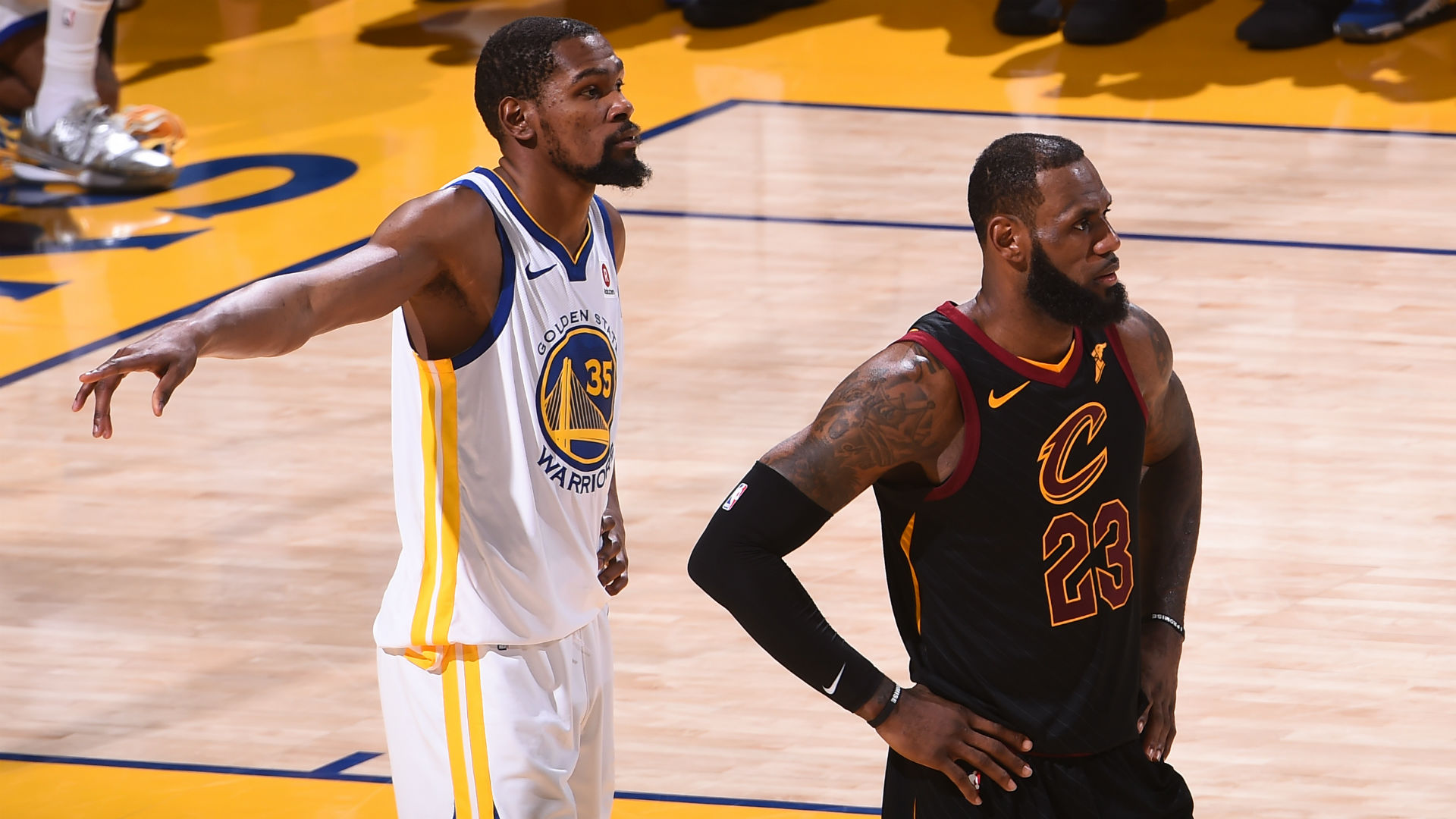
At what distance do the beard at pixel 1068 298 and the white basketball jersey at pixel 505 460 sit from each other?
0.74m

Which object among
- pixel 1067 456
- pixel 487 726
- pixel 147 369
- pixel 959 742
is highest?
pixel 147 369

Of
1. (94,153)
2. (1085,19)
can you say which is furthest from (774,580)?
(1085,19)

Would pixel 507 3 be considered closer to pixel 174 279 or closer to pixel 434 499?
pixel 174 279

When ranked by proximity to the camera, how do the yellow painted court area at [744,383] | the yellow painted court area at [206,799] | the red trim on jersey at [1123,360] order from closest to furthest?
the red trim on jersey at [1123,360] < the yellow painted court area at [206,799] < the yellow painted court area at [744,383]

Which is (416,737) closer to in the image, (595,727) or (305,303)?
(595,727)

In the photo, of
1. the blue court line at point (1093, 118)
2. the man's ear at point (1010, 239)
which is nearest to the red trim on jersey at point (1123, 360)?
the man's ear at point (1010, 239)

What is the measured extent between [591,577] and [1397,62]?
8.00m

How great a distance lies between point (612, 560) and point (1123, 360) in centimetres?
100

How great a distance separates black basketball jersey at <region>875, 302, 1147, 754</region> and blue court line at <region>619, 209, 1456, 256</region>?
16.3ft

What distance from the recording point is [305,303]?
8.54ft

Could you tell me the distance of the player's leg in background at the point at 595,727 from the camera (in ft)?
9.82

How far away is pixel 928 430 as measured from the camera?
250 centimetres

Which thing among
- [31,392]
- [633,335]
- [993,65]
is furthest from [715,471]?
[993,65]

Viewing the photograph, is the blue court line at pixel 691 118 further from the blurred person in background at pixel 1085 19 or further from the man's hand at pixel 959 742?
the man's hand at pixel 959 742
